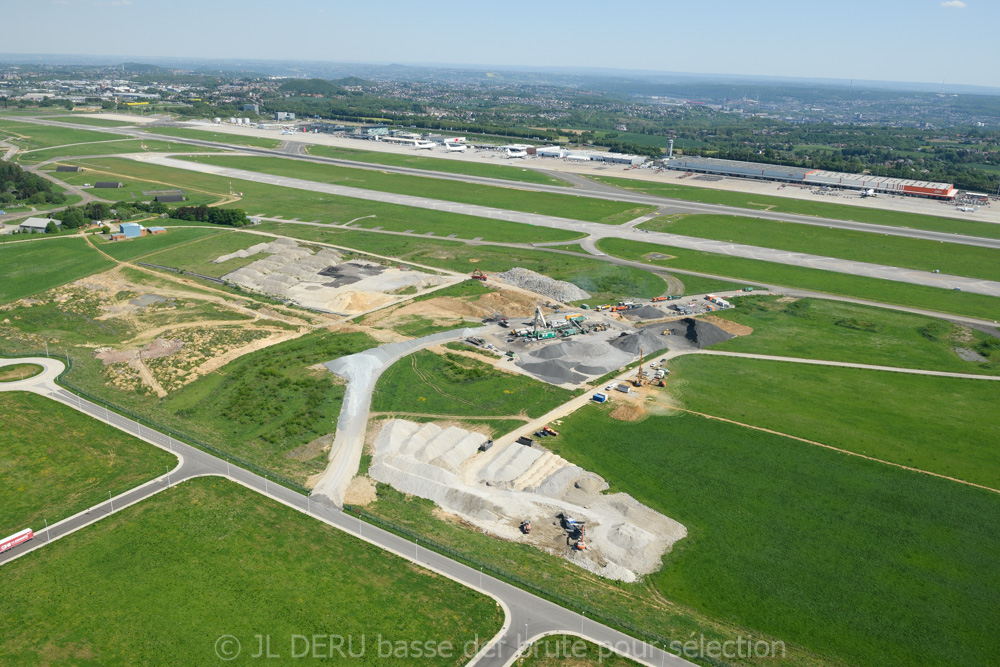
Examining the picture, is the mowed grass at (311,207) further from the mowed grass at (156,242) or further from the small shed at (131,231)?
the small shed at (131,231)

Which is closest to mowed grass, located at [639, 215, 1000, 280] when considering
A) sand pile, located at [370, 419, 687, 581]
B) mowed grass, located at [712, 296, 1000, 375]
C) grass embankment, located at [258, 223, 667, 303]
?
mowed grass, located at [712, 296, 1000, 375]

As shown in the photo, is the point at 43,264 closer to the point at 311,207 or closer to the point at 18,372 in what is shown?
the point at 18,372

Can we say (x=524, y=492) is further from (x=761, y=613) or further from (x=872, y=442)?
(x=872, y=442)

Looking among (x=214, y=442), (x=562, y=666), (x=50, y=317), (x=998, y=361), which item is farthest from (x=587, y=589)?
(x=50, y=317)

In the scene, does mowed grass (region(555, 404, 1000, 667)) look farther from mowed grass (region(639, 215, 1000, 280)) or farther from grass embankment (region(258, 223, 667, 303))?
mowed grass (region(639, 215, 1000, 280))

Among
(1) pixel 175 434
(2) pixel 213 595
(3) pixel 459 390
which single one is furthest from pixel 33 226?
(2) pixel 213 595

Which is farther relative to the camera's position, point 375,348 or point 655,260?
point 655,260
